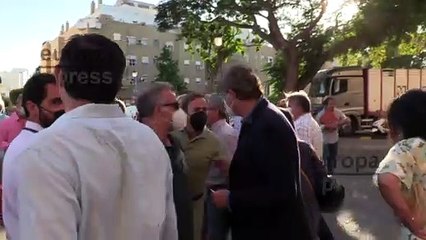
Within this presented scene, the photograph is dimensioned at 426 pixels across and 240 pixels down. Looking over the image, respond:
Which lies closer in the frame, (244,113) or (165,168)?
(165,168)

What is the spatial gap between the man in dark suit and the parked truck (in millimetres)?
24894

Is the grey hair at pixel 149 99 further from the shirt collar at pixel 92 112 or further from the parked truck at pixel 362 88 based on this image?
the parked truck at pixel 362 88

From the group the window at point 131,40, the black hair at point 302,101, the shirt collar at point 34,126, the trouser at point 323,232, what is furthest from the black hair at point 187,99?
the window at point 131,40

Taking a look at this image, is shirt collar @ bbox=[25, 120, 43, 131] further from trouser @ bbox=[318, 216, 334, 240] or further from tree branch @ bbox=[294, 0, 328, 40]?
tree branch @ bbox=[294, 0, 328, 40]

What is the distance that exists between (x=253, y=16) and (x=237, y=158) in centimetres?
2673

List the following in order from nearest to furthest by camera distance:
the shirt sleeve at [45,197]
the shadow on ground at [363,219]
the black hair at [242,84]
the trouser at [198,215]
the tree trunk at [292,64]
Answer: the shirt sleeve at [45,197], the black hair at [242,84], the trouser at [198,215], the shadow on ground at [363,219], the tree trunk at [292,64]

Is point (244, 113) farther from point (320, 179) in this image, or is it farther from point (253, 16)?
point (253, 16)

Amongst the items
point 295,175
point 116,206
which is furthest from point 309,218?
point 116,206

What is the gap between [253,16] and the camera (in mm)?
29656

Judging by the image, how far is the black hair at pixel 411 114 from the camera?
321 centimetres

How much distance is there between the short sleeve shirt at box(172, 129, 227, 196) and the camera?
4.51 metres

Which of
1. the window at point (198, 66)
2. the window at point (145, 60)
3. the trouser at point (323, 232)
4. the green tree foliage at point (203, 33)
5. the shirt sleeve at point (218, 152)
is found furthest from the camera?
the window at point (198, 66)

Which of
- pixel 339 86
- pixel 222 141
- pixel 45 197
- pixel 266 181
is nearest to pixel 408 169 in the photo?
pixel 266 181

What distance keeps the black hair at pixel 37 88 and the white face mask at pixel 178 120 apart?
2.76 feet
